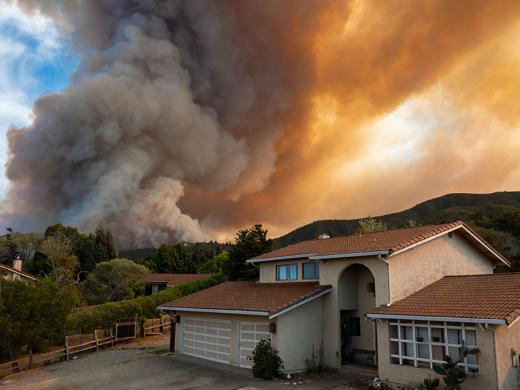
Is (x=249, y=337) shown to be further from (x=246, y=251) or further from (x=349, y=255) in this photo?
(x=246, y=251)

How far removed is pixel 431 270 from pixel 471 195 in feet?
463

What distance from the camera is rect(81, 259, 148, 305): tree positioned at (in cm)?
4469

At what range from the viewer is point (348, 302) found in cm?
1933

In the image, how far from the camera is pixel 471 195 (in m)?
145

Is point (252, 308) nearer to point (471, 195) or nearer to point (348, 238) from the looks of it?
point (348, 238)

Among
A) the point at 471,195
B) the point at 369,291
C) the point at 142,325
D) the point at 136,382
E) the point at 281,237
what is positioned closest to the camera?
the point at 136,382

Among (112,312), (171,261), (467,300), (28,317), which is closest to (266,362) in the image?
(467,300)

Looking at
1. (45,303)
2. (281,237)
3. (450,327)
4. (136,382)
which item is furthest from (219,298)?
(281,237)

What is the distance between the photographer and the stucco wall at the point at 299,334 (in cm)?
1770

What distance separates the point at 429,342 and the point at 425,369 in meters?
0.87

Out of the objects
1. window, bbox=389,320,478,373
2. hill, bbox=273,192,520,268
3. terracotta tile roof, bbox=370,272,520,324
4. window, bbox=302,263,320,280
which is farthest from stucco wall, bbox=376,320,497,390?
hill, bbox=273,192,520,268

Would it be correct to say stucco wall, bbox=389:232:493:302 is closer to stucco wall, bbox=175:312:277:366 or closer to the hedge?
stucco wall, bbox=175:312:277:366

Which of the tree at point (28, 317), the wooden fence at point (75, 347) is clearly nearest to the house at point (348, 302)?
the tree at point (28, 317)

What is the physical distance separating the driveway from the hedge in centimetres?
386
